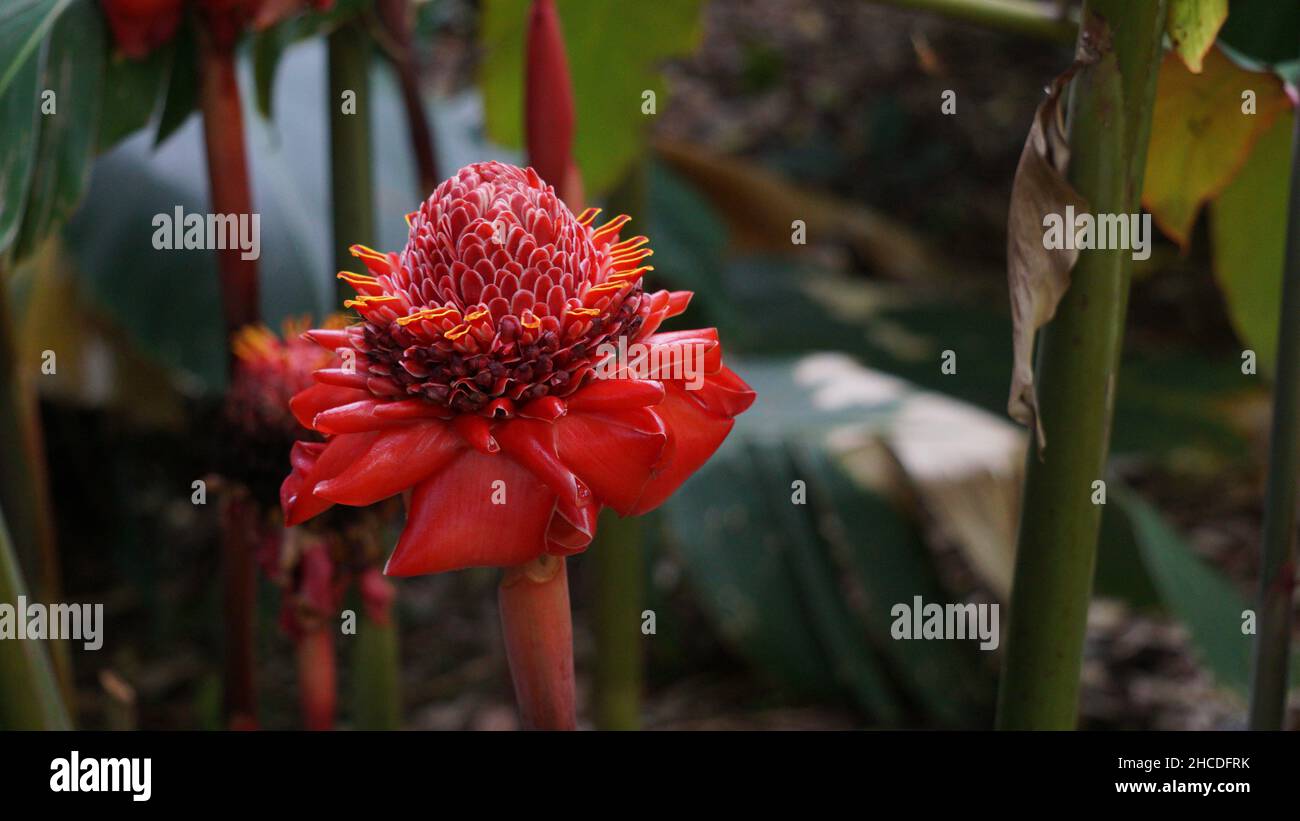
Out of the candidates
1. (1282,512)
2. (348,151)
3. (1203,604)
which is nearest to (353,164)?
(348,151)

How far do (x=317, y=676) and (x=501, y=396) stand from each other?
28 cm

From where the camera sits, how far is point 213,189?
1.89 ft

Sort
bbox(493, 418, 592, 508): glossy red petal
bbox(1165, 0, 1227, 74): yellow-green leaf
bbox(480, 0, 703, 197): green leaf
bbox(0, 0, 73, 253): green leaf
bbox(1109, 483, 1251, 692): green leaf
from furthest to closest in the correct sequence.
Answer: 1. bbox(480, 0, 703, 197): green leaf
2. bbox(1109, 483, 1251, 692): green leaf
3. bbox(0, 0, 73, 253): green leaf
4. bbox(1165, 0, 1227, 74): yellow-green leaf
5. bbox(493, 418, 592, 508): glossy red petal

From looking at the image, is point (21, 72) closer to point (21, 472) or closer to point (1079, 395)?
point (21, 472)

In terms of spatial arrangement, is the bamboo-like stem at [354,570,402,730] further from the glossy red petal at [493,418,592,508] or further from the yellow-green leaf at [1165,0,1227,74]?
the yellow-green leaf at [1165,0,1227,74]

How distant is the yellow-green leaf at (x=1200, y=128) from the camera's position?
55cm

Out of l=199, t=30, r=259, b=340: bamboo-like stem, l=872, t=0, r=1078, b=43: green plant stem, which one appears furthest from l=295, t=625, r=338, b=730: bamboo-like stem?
l=872, t=0, r=1078, b=43: green plant stem

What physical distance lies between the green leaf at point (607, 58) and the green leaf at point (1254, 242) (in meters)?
0.44

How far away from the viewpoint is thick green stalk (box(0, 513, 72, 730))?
0.47 meters

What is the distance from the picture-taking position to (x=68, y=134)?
0.58 m

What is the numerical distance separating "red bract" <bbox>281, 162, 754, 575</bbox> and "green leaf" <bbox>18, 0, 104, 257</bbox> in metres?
0.29

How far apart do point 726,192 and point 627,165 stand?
900 millimetres

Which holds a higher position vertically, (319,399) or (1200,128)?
(1200,128)
